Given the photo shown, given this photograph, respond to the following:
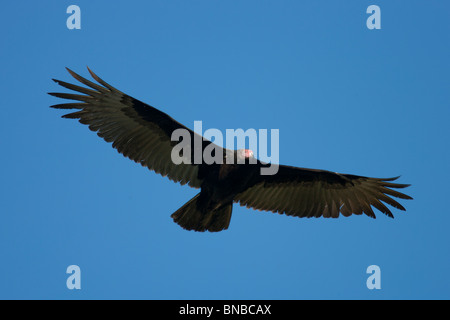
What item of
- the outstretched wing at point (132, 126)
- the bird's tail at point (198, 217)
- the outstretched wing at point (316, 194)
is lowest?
the bird's tail at point (198, 217)

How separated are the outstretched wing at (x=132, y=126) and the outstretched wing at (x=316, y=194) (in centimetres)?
103

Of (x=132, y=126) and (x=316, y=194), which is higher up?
(x=132, y=126)

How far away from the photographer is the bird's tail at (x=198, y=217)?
9.59m

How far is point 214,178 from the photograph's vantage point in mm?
9617

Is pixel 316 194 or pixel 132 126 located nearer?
pixel 132 126

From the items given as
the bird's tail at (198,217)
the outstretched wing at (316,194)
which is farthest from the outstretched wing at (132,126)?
the outstretched wing at (316,194)

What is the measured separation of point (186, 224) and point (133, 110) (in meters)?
1.80

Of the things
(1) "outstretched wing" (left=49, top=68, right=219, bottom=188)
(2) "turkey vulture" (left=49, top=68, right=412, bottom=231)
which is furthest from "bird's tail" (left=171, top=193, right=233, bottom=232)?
(1) "outstretched wing" (left=49, top=68, right=219, bottom=188)

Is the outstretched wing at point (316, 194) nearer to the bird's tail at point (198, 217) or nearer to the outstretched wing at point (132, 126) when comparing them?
the bird's tail at point (198, 217)

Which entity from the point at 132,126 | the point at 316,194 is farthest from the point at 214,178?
the point at 316,194

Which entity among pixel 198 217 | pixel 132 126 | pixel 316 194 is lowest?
pixel 198 217

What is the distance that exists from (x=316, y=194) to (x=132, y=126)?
2979mm

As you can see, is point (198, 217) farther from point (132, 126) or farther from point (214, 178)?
point (132, 126)

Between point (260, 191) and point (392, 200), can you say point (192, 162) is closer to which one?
point (260, 191)
